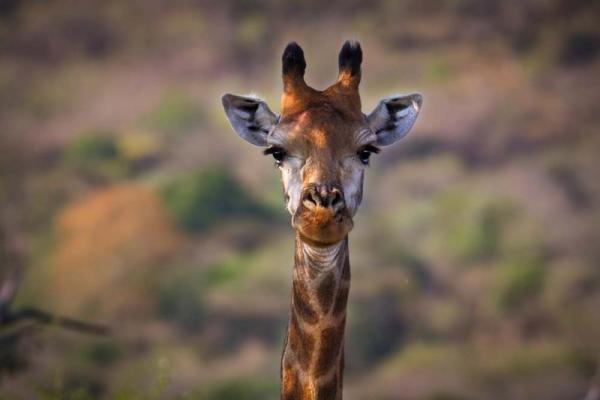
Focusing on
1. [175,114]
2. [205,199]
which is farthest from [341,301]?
[175,114]

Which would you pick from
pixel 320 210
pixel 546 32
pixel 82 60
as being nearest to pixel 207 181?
pixel 82 60

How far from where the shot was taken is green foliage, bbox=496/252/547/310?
2519 centimetres

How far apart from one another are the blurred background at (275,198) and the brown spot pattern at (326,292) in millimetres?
14671

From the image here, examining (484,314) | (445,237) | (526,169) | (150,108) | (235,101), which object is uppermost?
(150,108)

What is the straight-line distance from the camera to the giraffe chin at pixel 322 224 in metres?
7.13

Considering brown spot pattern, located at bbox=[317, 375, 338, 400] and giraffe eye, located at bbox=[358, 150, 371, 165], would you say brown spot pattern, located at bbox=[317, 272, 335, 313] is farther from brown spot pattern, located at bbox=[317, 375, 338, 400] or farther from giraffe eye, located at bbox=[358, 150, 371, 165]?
giraffe eye, located at bbox=[358, 150, 371, 165]

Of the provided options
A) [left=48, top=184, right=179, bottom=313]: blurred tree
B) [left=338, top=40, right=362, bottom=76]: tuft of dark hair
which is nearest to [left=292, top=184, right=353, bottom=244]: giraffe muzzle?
[left=338, top=40, right=362, bottom=76]: tuft of dark hair

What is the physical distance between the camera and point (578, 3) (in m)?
28.8

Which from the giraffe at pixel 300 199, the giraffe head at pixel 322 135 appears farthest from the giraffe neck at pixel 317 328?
the giraffe head at pixel 322 135

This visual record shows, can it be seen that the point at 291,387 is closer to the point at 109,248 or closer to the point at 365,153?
the point at 365,153

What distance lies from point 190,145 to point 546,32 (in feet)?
33.3

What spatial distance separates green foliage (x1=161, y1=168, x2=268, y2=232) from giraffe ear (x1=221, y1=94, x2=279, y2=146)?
18.2m

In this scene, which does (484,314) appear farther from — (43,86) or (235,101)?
(235,101)

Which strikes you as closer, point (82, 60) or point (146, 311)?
point (146, 311)
